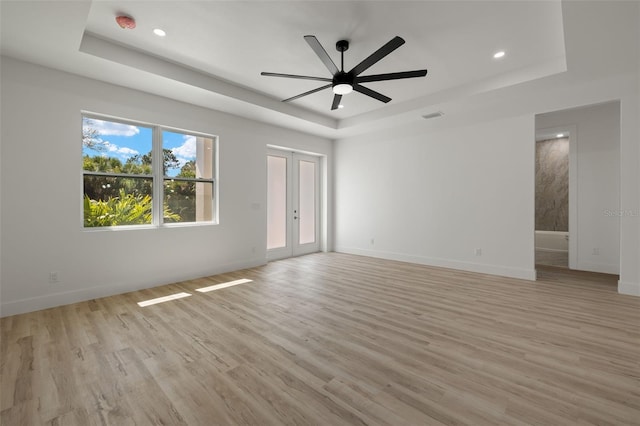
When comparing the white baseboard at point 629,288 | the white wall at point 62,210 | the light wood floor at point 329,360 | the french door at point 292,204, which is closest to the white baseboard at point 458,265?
the light wood floor at point 329,360

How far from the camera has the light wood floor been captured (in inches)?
67.5

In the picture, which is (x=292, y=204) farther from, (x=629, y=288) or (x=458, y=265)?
(x=629, y=288)

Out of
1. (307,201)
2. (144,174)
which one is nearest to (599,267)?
(307,201)

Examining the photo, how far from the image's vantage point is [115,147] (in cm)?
410

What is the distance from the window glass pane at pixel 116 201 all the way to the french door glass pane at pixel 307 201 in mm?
3534

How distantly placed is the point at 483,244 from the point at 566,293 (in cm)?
144

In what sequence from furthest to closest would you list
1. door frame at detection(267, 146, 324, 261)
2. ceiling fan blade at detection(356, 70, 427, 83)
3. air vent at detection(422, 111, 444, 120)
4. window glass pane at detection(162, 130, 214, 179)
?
door frame at detection(267, 146, 324, 261), air vent at detection(422, 111, 444, 120), window glass pane at detection(162, 130, 214, 179), ceiling fan blade at detection(356, 70, 427, 83)

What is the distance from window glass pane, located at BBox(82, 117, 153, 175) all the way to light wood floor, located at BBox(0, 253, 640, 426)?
1.89 m

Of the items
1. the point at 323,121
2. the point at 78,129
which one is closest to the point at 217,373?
the point at 78,129

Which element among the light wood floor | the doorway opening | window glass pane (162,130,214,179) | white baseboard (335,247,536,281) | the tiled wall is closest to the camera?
the light wood floor

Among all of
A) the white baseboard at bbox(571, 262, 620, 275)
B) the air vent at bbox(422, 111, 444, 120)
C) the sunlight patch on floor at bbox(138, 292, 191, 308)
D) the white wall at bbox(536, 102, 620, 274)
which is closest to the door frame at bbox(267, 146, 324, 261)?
the sunlight patch on floor at bbox(138, 292, 191, 308)

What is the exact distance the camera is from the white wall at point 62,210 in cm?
326

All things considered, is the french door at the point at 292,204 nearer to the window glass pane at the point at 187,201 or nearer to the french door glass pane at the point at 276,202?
the french door glass pane at the point at 276,202

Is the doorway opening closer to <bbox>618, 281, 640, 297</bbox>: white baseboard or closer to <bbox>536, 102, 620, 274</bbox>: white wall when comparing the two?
<bbox>536, 102, 620, 274</bbox>: white wall
